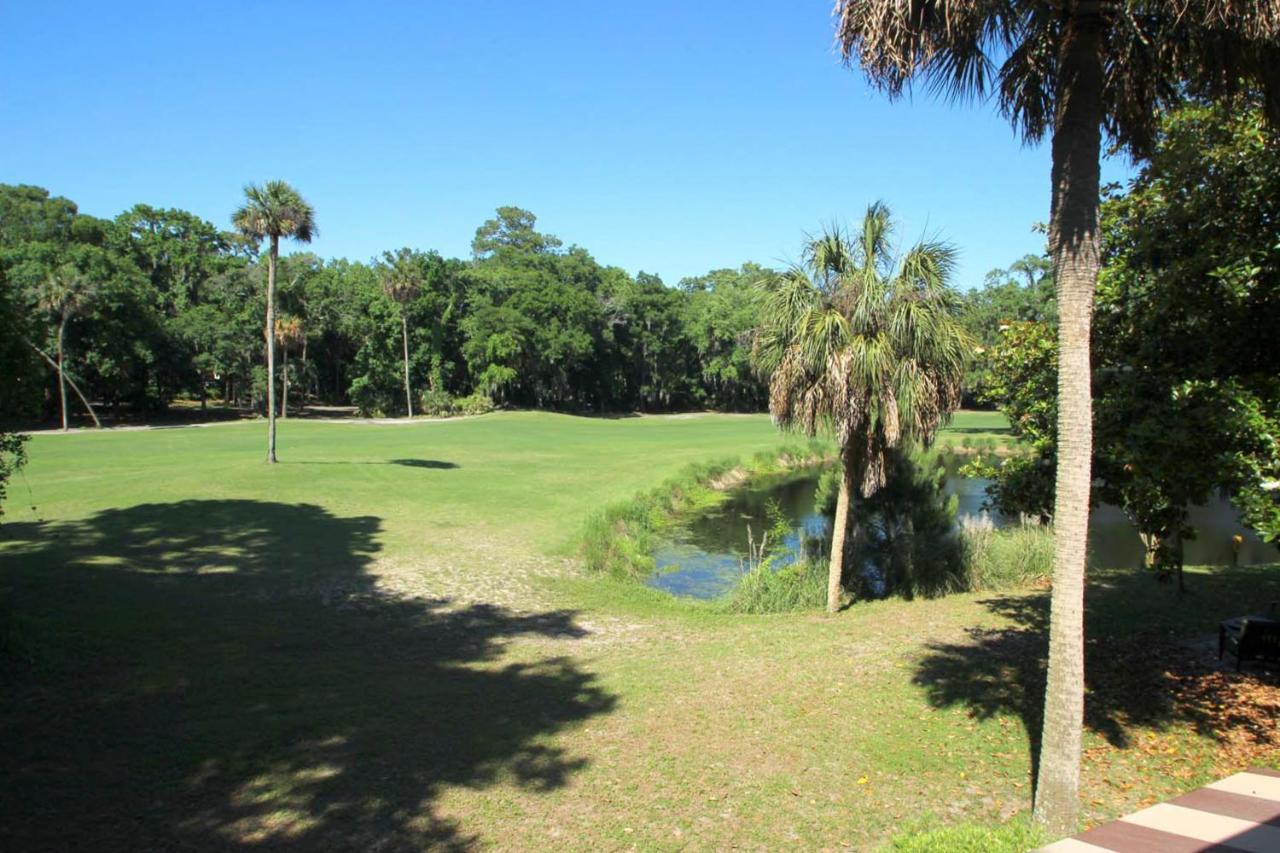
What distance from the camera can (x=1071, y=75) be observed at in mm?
6449

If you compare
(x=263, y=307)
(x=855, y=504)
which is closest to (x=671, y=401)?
(x=263, y=307)

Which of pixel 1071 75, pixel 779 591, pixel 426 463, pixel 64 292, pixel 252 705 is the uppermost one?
pixel 64 292

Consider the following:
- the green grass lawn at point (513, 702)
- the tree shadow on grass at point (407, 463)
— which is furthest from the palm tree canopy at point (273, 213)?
the green grass lawn at point (513, 702)

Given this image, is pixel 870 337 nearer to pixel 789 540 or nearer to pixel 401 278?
pixel 789 540

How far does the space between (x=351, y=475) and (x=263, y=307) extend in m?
47.7

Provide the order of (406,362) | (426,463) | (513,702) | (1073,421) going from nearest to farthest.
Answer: (1073,421) < (513,702) < (426,463) < (406,362)

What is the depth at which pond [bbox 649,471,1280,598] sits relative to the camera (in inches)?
838

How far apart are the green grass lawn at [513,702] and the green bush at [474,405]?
55.6 meters

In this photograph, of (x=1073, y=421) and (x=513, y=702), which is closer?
(x=1073, y=421)

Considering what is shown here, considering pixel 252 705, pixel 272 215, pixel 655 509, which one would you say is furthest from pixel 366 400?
pixel 252 705

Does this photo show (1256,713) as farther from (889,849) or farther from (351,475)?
(351,475)

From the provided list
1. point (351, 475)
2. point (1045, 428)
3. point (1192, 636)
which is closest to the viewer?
point (1045, 428)

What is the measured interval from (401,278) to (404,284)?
0.60m

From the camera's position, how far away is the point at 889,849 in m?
5.97
